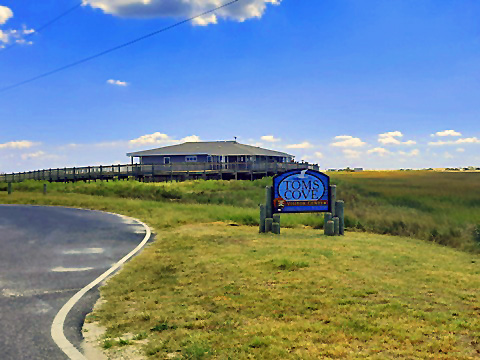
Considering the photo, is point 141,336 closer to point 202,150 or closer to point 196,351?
point 196,351

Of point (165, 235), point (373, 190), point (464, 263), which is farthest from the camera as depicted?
point (373, 190)

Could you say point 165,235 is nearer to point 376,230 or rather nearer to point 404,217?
point 376,230

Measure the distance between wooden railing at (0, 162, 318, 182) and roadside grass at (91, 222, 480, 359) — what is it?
41866mm

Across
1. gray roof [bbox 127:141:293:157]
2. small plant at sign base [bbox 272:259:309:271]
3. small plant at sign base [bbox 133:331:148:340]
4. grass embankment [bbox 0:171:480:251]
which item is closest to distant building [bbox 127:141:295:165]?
gray roof [bbox 127:141:293:157]

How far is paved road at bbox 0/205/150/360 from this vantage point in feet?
19.5

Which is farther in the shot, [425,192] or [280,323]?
[425,192]

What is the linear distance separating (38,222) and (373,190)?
26619mm

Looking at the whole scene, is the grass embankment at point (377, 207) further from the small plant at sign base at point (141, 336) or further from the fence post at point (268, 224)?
the small plant at sign base at point (141, 336)

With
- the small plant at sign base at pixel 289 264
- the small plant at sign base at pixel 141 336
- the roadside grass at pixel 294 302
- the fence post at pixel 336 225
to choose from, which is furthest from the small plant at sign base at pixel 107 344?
the fence post at pixel 336 225

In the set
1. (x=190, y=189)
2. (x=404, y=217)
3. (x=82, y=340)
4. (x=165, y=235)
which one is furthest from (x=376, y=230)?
(x=190, y=189)

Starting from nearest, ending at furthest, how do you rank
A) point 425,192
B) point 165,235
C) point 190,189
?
point 165,235
point 425,192
point 190,189

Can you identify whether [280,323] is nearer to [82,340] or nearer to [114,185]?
[82,340]

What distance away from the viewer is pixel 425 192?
3353 centimetres

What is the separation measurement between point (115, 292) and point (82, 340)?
8.00ft
